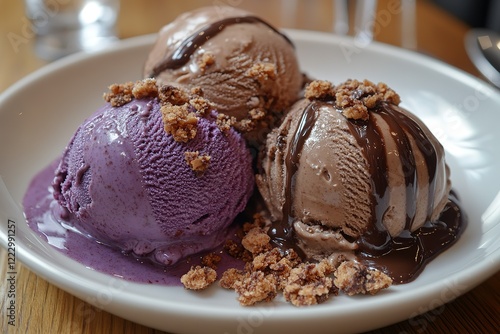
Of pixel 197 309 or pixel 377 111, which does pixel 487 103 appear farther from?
pixel 197 309

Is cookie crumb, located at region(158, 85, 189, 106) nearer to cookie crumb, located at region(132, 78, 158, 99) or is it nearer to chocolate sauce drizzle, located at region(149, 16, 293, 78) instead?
cookie crumb, located at region(132, 78, 158, 99)

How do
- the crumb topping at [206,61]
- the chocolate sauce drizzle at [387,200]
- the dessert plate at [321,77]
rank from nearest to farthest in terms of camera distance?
the dessert plate at [321,77] → the chocolate sauce drizzle at [387,200] → the crumb topping at [206,61]

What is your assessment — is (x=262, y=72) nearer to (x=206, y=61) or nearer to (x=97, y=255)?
(x=206, y=61)

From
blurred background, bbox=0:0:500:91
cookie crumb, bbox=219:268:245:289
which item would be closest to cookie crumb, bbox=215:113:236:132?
cookie crumb, bbox=219:268:245:289

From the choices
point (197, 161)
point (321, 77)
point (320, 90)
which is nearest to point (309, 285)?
point (197, 161)

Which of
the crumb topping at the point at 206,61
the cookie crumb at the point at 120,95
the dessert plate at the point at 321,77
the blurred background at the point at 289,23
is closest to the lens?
the dessert plate at the point at 321,77

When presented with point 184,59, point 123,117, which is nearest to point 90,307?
point 123,117

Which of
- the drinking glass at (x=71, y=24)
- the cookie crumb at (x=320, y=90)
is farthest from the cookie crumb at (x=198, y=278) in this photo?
the drinking glass at (x=71, y=24)

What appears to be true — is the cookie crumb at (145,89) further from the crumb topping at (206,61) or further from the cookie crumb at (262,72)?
the cookie crumb at (262,72)
